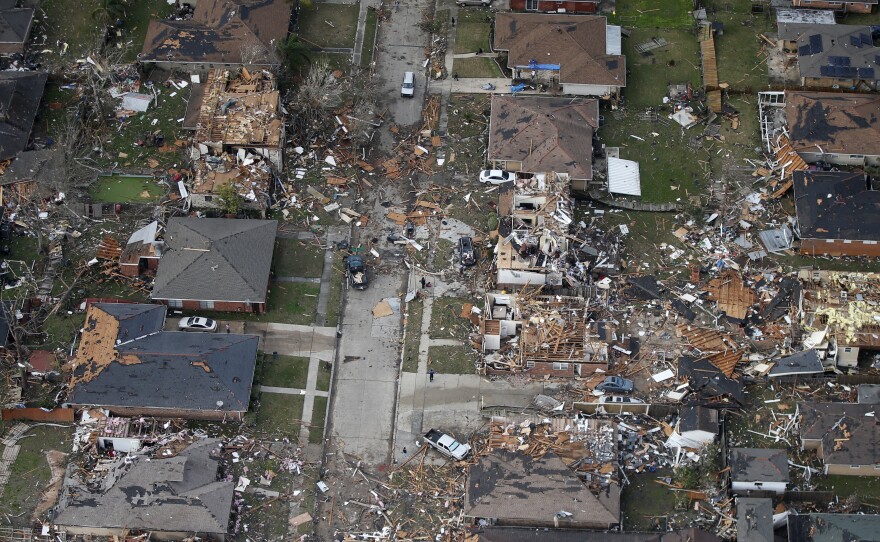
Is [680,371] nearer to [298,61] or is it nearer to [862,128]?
[862,128]

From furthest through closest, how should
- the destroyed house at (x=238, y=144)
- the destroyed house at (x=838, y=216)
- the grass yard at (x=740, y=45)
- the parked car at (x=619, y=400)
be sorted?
the grass yard at (x=740, y=45) → the destroyed house at (x=238, y=144) → the destroyed house at (x=838, y=216) → the parked car at (x=619, y=400)

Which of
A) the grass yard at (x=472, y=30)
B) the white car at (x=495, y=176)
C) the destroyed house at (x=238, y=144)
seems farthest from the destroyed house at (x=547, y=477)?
the grass yard at (x=472, y=30)

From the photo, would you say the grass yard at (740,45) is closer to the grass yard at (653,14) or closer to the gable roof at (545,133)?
the grass yard at (653,14)

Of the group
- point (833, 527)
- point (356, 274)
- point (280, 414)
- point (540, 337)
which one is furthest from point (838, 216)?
point (280, 414)

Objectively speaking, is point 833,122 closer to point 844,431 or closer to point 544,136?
point 544,136

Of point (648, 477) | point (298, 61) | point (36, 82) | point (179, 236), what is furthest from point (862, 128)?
point (36, 82)
